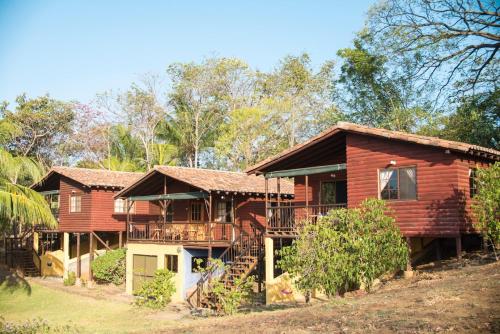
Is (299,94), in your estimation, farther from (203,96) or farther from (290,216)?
(290,216)

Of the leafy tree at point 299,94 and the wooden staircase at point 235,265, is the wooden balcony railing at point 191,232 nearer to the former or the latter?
the wooden staircase at point 235,265

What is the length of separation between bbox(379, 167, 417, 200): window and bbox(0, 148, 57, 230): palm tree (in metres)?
11.6

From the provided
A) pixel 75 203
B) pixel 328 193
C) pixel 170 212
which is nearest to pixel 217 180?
pixel 170 212

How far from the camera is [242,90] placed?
4631 centimetres

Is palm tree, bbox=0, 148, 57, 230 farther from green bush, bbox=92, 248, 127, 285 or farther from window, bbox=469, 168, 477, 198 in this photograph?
window, bbox=469, 168, 477, 198

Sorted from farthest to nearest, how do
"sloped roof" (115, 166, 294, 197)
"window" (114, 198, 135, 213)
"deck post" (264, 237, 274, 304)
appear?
"window" (114, 198, 135, 213)
"sloped roof" (115, 166, 294, 197)
"deck post" (264, 237, 274, 304)

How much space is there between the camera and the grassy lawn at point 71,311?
→ 18.1 metres

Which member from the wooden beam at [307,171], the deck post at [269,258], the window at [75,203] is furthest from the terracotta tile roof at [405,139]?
the window at [75,203]

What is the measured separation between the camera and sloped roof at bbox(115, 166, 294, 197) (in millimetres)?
24453

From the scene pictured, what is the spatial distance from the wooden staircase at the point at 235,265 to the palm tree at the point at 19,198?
6.71 meters

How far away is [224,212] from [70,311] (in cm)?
881

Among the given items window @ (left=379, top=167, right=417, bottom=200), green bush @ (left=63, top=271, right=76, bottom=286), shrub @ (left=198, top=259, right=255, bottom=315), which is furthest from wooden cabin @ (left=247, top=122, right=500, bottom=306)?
green bush @ (left=63, top=271, right=76, bottom=286)

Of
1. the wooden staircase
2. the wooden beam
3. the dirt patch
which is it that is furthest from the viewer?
the wooden staircase

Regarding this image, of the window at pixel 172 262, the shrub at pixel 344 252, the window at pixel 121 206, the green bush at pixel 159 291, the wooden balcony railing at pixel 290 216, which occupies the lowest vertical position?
the green bush at pixel 159 291
